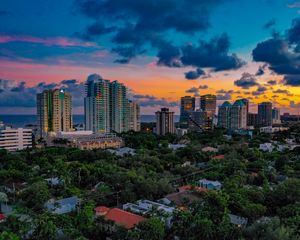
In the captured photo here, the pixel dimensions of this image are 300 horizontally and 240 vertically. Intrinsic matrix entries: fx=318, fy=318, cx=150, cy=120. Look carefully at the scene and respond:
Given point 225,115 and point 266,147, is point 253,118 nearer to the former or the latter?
point 225,115

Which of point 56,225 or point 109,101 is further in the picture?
point 109,101

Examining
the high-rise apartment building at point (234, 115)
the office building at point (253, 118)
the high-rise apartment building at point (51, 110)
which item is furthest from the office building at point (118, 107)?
the office building at point (253, 118)

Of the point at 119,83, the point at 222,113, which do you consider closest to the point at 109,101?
the point at 119,83

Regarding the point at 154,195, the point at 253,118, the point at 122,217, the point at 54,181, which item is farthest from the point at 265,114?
the point at 122,217

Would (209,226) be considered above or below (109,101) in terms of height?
below

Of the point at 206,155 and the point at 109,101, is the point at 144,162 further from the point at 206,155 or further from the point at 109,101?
the point at 109,101

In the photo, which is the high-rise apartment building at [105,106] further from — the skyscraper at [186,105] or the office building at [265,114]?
the office building at [265,114]

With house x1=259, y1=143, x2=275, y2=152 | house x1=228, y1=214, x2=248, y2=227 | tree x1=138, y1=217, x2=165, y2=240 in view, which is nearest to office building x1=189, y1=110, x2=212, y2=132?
house x1=259, y1=143, x2=275, y2=152
